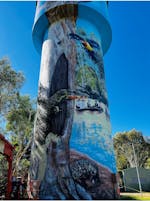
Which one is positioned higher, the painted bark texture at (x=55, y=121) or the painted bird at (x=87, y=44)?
the painted bird at (x=87, y=44)

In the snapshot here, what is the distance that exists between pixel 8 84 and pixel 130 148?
21.7 meters

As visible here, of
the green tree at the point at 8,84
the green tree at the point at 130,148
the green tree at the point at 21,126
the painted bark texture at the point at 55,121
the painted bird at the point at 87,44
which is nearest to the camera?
the painted bark texture at the point at 55,121

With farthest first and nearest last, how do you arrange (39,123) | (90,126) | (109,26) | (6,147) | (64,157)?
(109,26)
(39,123)
(90,126)
(64,157)
(6,147)

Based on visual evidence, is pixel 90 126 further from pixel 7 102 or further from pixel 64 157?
pixel 7 102

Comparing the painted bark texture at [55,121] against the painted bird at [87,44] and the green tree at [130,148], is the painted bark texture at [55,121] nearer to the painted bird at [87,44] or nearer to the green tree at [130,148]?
the painted bird at [87,44]

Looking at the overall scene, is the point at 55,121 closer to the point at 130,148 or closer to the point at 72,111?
the point at 72,111

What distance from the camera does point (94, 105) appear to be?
989cm

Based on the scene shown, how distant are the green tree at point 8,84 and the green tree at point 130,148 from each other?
19.8m

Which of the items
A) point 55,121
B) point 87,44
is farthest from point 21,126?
point 87,44

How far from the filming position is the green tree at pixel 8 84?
14.2 metres

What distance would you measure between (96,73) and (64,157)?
5005 millimetres

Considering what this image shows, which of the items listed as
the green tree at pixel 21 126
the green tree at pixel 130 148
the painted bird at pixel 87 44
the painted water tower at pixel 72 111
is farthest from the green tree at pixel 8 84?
the green tree at pixel 130 148

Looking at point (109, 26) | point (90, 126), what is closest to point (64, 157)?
point (90, 126)

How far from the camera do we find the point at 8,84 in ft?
48.3
